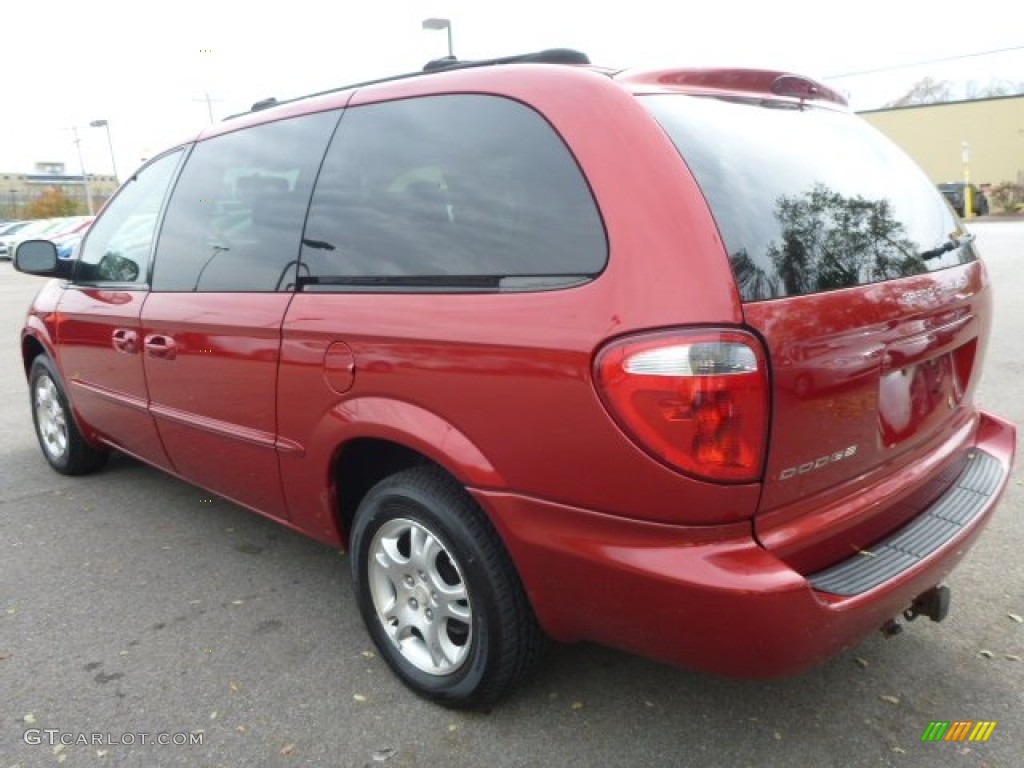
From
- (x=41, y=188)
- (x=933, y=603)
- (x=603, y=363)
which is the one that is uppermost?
(x=41, y=188)

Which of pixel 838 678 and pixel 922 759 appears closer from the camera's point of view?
pixel 922 759

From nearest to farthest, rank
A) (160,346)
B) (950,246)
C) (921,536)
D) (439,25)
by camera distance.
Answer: (921,536) < (950,246) < (160,346) < (439,25)

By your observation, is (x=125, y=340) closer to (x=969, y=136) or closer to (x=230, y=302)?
(x=230, y=302)

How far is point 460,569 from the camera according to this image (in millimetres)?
2326

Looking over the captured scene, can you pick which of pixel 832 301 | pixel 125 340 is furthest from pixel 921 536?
pixel 125 340

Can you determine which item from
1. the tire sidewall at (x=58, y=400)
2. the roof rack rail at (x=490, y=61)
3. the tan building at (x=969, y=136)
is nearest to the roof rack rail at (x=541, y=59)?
the roof rack rail at (x=490, y=61)

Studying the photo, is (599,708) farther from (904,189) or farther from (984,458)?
(904,189)

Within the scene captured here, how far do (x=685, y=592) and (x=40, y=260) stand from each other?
12.2 ft

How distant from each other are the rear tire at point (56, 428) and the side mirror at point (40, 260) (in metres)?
0.62

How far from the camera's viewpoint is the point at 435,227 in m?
2.37


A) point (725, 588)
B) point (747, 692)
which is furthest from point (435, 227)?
point (747, 692)

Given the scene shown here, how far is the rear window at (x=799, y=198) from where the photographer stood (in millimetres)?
1975

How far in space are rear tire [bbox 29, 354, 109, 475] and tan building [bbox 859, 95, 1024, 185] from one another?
5176 centimetres

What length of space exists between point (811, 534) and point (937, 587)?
0.63 m
